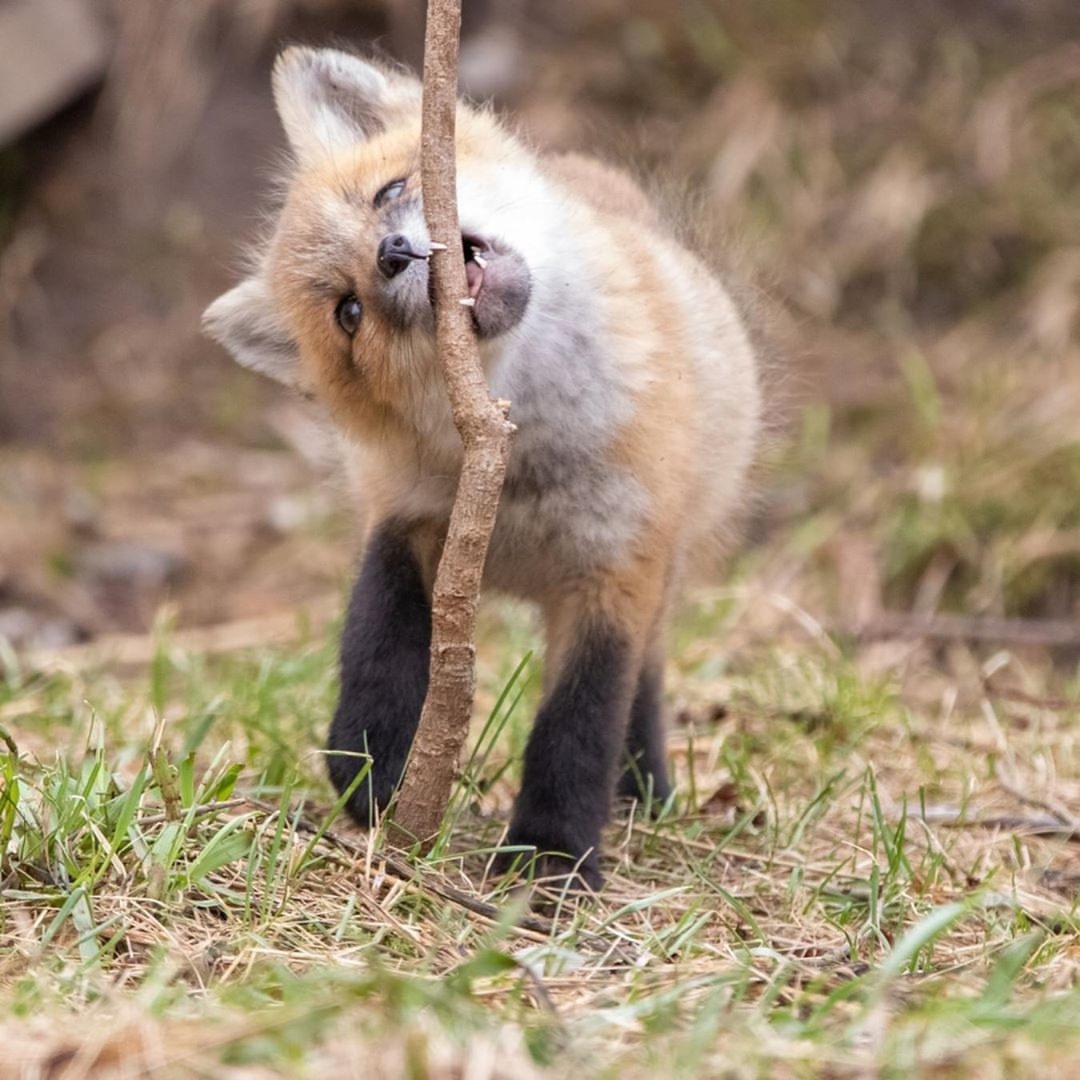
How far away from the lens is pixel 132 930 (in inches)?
137

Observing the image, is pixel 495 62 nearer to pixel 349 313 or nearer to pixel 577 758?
pixel 349 313

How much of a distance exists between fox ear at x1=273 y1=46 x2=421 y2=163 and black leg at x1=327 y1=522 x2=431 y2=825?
1437 millimetres

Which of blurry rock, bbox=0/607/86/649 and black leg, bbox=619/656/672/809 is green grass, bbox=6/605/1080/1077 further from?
blurry rock, bbox=0/607/86/649

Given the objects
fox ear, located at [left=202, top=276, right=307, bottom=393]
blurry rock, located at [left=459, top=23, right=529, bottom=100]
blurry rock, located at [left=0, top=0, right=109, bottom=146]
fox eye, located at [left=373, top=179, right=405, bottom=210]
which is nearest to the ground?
blurry rock, located at [left=459, top=23, right=529, bottom=100]

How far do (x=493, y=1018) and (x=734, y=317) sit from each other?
3388mm

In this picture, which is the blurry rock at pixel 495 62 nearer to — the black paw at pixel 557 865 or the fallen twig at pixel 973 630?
the fallen twig at pixel 973 630

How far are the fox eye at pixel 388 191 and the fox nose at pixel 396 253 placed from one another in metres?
0.35

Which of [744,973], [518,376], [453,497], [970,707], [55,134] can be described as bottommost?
[970,707]

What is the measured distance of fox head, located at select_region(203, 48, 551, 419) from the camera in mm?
4219

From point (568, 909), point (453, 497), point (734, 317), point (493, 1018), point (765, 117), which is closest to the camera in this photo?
point (493, 1018)

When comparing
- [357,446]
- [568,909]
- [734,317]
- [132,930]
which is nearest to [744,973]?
[568,909]

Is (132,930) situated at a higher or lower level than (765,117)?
lower

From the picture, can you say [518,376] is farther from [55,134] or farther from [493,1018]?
[55,134]

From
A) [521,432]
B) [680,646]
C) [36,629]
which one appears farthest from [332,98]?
[36,629]
